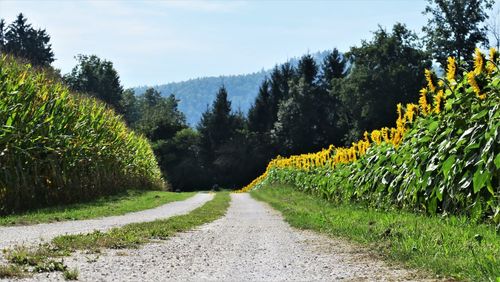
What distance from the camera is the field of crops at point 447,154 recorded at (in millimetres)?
8484

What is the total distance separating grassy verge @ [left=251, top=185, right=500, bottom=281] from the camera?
221 inches

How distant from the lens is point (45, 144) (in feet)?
57.0

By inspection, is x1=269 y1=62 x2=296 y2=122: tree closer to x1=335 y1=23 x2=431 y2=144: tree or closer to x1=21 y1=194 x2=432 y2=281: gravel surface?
x1=335 y1=23 x2=431 y2=144: tree

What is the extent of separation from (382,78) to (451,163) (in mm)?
51974

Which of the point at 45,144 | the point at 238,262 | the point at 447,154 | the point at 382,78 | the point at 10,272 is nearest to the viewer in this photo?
the point at 10,272

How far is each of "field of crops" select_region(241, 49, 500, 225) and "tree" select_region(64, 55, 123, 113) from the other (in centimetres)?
8498

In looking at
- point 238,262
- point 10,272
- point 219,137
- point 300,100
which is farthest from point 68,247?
point 219,137

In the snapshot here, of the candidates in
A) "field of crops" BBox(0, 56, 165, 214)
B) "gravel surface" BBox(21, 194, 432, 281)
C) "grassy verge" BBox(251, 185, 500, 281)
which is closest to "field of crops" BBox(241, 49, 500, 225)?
"grassy verge" BBox(251, 185, 500, 281)

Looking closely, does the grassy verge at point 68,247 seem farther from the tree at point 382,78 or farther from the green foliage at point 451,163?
the tree at point 382,78

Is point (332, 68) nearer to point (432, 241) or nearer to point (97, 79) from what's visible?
point (97, 79)

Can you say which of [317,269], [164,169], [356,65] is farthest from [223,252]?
[164,169]

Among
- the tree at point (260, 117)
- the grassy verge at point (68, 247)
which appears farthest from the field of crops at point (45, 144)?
the tree at point (260, 117)

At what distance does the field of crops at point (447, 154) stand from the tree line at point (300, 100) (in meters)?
44.2

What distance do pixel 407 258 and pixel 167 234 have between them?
491 centimetres
